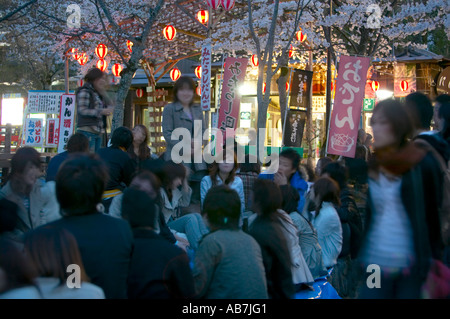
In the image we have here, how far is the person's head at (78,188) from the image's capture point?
2.79m

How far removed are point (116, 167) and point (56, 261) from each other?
2.94m

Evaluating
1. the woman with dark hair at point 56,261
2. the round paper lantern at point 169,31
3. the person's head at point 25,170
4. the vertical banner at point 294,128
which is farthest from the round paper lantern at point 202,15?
the woman with dark hair at point 56,261

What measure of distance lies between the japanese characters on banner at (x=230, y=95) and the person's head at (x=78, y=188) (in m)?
7.97

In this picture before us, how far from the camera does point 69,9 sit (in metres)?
17.2

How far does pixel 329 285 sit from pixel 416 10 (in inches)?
385

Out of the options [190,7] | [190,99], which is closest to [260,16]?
[190,7]

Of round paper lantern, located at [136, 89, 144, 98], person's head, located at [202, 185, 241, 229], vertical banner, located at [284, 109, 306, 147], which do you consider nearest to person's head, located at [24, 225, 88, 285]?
person's head, located at [202, 185, 241, 229]

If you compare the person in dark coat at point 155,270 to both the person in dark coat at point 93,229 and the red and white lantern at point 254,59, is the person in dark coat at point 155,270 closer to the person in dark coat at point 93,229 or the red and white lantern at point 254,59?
the person in dark coat at point 93,229

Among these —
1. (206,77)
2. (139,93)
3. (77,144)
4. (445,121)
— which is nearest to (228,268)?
A: (445,121)

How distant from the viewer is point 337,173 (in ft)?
19.7

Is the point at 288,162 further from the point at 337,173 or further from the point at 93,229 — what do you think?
the point at 93,229

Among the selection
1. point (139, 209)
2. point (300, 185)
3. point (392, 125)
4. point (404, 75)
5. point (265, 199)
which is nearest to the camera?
point (392, 125)

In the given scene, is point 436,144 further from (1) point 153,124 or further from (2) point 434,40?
(2) point 434,40
